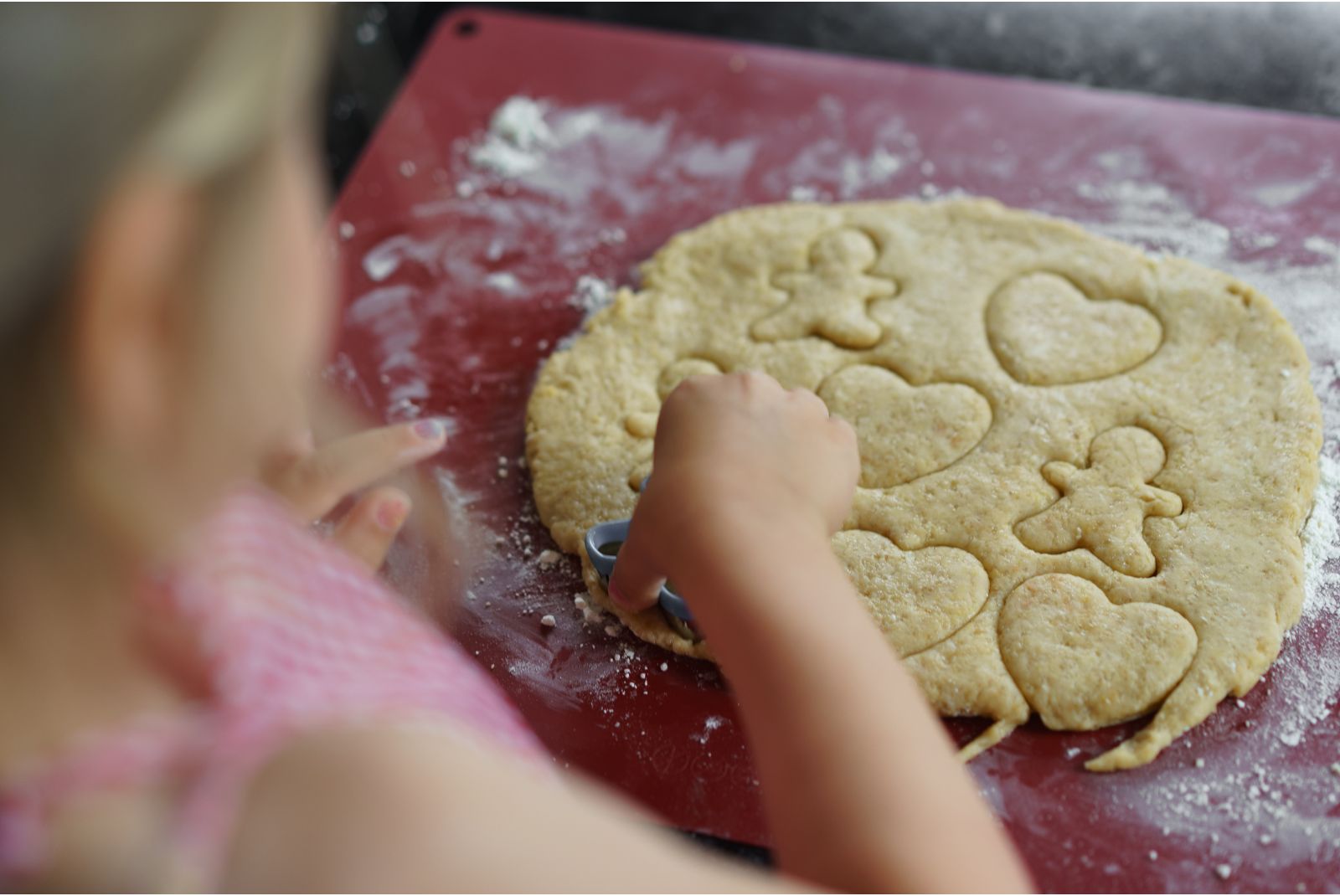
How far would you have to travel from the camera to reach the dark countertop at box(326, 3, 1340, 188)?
172 centimetres

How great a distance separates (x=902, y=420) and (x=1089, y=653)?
30 cm

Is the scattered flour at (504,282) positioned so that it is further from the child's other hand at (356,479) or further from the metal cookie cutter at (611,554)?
the metal cookie cutter at (611,554)

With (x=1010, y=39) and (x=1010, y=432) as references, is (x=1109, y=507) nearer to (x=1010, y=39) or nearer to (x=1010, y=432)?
(x=1010, y=432)

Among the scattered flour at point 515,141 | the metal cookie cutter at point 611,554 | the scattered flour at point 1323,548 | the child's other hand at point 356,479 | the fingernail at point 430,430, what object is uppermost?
the scattered flour at point 1323,548

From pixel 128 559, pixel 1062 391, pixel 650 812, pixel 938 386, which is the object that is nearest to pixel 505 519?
pixel 650 812

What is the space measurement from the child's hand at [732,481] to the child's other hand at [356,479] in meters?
0.22

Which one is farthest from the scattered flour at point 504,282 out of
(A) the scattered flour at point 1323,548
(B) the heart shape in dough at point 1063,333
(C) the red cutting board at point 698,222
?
(A) the scattered flour at point 1323,548

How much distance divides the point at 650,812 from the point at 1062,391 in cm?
58

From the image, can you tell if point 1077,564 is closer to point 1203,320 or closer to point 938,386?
point 938,386

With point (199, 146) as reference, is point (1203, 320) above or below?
Answer: below

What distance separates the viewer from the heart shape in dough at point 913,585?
3.22ft

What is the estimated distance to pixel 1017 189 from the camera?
1.46 metres

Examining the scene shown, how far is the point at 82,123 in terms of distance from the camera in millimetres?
398

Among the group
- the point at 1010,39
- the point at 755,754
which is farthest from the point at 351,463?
the point at 1010,39
